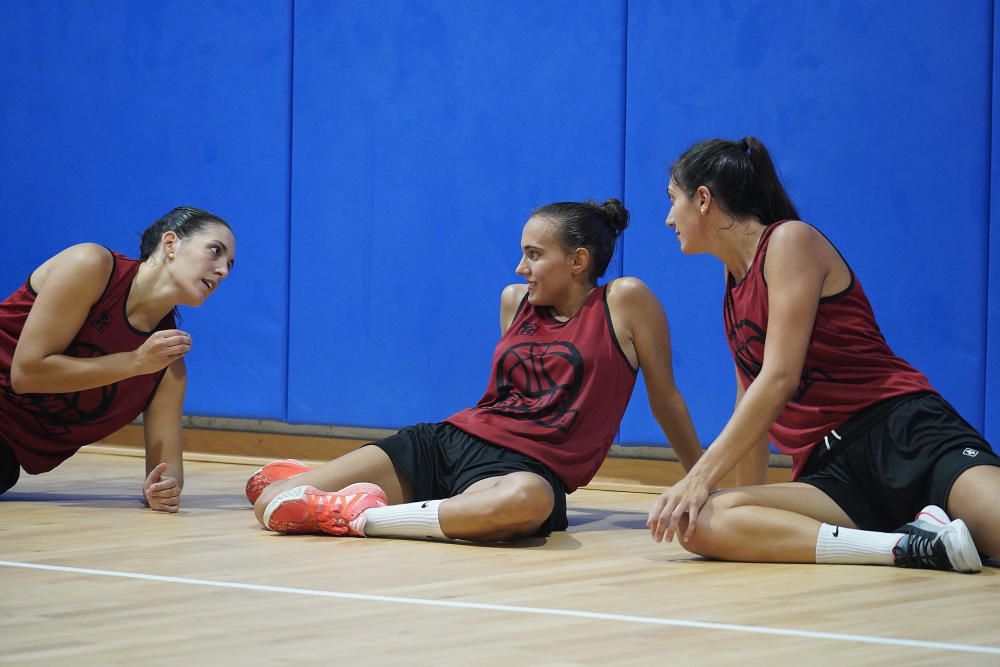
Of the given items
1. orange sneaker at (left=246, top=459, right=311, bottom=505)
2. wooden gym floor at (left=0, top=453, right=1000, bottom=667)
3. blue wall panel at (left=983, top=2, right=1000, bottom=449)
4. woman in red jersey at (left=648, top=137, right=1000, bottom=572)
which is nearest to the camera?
wooden gym floor at (left=0, top=453, right=1000, bottom=667)

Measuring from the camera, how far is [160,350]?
294 cm

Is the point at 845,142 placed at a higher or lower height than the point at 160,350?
higher

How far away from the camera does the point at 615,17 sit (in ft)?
13.0

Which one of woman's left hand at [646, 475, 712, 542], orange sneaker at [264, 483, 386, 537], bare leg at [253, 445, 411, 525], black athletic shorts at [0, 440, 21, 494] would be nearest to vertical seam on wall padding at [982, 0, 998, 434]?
woman's left hand at [646, 475, 712, 542]

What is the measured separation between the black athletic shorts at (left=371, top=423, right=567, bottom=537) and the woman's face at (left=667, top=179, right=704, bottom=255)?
54cm

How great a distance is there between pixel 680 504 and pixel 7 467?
1.69m

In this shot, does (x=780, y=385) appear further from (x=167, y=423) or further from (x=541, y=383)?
(x=167, y=423)

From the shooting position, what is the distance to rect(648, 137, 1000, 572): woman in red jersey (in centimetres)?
238

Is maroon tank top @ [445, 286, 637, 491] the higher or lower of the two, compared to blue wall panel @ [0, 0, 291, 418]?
lower

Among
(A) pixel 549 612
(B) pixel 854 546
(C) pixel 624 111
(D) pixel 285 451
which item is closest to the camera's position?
(A) pixel 549 612

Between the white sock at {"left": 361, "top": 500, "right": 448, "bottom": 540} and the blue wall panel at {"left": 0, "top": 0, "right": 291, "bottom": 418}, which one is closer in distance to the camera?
the white sock at {"left": 361, "top": 500, "right": 448, "bottom": 540}

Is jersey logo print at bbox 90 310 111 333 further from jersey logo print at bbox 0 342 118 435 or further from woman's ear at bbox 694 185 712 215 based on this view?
woman's ear at bbox 694 185 712 215

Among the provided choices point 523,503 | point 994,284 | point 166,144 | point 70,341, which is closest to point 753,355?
point 523,503

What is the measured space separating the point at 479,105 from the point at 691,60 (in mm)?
695
